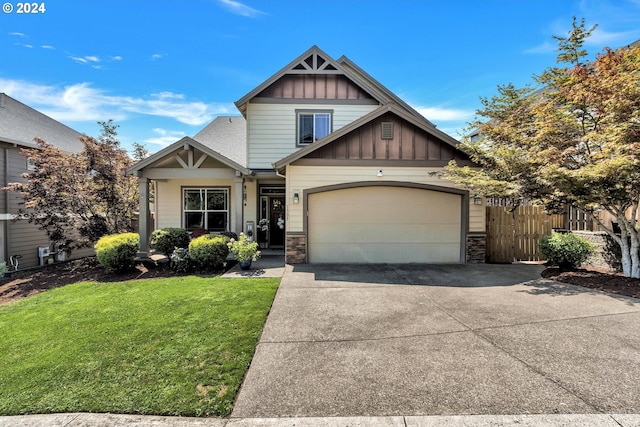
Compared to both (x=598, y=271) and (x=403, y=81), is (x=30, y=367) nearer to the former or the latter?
(x=598, y=271)

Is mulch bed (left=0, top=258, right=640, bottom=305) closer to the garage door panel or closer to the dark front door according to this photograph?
the garage door panel

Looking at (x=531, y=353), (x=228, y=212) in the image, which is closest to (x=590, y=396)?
(x=531, y=353)

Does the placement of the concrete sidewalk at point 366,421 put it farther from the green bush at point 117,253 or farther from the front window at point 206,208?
the front window at point 206,208

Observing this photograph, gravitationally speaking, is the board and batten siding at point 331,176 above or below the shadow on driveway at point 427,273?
above

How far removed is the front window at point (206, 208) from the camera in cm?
1273

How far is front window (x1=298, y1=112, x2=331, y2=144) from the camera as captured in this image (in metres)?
12.3

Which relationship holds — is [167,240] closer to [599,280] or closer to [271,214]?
[271,214]

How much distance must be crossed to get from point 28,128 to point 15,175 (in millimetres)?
2485

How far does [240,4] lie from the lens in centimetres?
877

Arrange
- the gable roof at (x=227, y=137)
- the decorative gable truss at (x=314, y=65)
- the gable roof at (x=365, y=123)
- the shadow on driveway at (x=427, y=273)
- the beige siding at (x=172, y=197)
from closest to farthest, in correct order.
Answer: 1. the shadow on driveway at (x=427, y=273)
2. the gable roof at (x=365, y=123)
3. the decorative gable truss at (x=314, y=65)
4. the beige siding at (x=172, y=197)
5. the gable roof at (x=227, y=137)

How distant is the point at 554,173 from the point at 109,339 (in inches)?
341

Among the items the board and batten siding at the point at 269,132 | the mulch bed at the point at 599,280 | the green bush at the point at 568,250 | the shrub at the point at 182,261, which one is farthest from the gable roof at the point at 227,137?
the mulch bed at the point at 599,280

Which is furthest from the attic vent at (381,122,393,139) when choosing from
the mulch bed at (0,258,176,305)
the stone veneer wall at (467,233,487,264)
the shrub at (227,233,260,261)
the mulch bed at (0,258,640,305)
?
the mulch bed at (0,258,176,305)

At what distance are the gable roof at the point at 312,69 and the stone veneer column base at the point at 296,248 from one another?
20.8 ft
